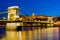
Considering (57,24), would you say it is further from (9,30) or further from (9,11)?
(9,30)

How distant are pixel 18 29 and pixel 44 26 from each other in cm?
1277

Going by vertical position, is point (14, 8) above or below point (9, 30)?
above

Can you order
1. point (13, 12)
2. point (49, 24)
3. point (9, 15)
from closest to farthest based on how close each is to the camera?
point (13, 12), point (9, 15), point (49, 24)

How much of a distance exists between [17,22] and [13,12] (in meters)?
4.11

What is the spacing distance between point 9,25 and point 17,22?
0.97m

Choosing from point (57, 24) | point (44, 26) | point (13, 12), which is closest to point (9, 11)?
point (13, 12)

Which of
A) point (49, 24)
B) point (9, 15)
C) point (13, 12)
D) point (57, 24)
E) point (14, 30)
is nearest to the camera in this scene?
point (14, 30)

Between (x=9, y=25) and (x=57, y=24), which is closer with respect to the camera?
(x=9, y=25)

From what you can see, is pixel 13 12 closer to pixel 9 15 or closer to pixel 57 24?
pixel 9 15

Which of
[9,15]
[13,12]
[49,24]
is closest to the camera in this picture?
[13,12]

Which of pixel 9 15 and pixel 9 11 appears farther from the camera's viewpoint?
pixel 9 15

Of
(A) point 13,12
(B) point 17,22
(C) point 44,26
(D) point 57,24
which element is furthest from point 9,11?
(D) point 57,24

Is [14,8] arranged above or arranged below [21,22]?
above

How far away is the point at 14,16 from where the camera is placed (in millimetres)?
27281
